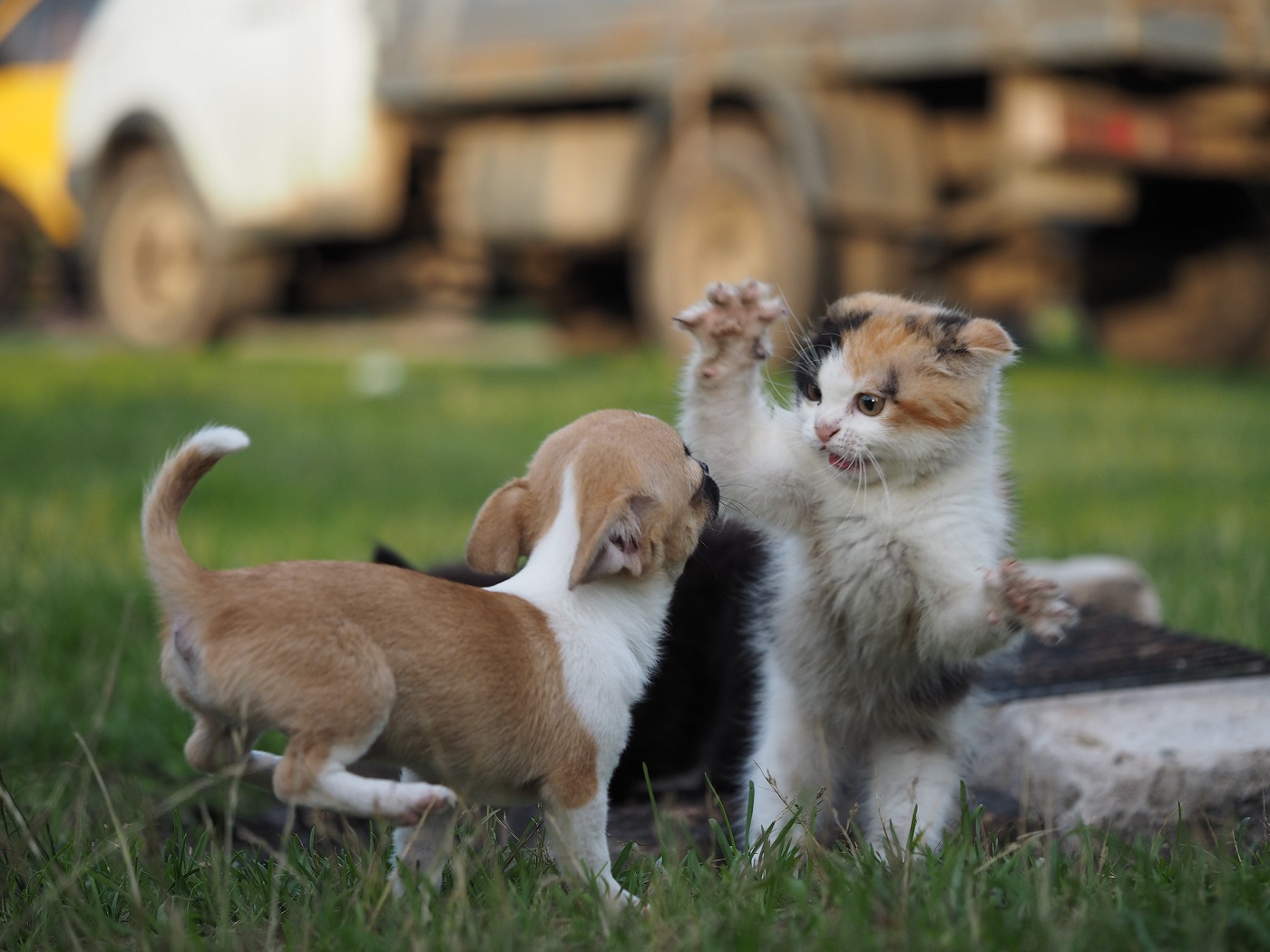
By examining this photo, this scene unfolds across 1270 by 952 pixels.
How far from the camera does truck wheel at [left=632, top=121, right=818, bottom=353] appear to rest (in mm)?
9266

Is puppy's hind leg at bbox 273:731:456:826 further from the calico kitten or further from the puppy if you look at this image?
the puppy

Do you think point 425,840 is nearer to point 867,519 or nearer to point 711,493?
point 711,493

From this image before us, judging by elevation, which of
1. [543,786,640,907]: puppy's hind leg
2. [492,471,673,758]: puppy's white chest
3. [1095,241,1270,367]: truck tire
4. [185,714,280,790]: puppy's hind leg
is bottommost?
[1095,241,1270,367]: truck tire

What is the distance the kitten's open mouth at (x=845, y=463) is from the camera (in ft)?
8.78

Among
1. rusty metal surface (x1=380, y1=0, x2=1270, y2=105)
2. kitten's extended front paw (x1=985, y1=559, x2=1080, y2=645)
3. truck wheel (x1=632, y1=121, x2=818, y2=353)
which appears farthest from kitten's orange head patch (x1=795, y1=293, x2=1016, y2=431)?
truck wheel (x1=632, y1=121, x2=818, y2=353)

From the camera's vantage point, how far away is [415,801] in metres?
1.95

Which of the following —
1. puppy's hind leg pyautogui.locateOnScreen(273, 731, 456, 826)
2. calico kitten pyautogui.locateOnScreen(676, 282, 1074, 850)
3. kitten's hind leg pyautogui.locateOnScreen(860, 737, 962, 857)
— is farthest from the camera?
kitten's hind leg pyautogui.locateOnScreen(860, 737, 962, 857)

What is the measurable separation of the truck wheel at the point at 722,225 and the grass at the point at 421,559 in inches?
22.8

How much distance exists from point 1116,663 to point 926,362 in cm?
132

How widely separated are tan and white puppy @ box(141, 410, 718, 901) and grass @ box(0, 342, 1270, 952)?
137 millimetres

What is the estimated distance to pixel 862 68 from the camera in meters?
9.15

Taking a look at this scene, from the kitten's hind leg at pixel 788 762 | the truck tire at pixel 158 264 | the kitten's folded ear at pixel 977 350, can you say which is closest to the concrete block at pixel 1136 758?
the kitten's hind leg at pixel 788 762

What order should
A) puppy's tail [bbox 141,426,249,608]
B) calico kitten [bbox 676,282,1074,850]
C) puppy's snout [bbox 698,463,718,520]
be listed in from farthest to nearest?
calico kitten [bbox 676,282,1074,850], puppy's snout [bbox 698,463,718,520], puppy's tail [bbox 141,426,249,608]

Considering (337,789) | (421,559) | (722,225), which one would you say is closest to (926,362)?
→ (337,789)
